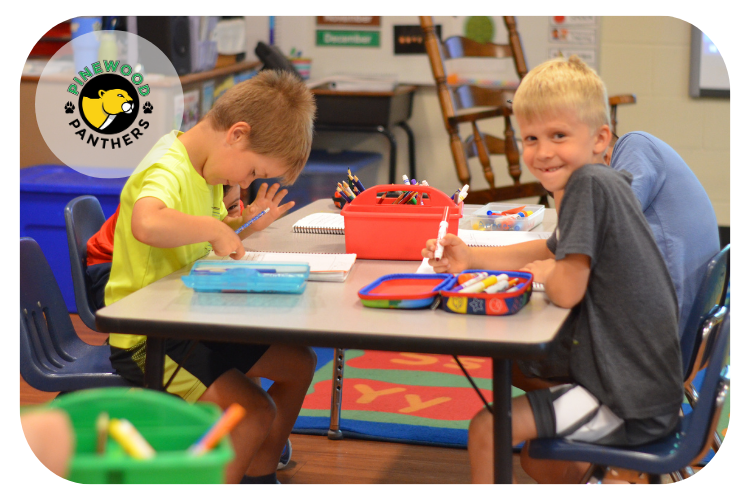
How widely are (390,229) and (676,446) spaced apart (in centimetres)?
61

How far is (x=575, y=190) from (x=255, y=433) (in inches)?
28.2

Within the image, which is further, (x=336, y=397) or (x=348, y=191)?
(x=336, y=397)

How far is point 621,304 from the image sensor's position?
109cm

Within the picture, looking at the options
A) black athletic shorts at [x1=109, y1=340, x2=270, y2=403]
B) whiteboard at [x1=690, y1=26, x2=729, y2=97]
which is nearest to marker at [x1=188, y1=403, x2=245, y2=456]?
black athletic shorts at [x1=109, y1=340, x2=270, y2=403]

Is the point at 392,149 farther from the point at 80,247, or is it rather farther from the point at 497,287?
the point at 497,287

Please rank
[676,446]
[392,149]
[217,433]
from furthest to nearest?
[392,149] < [676,446] < [217,433]

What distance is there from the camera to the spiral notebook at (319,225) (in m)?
1.63

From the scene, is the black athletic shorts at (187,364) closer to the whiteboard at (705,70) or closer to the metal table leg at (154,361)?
the metal table leg at (154,361)

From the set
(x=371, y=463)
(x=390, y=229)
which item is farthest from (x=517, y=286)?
(x=371, y=463)

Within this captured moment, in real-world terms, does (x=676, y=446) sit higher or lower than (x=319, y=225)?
lower

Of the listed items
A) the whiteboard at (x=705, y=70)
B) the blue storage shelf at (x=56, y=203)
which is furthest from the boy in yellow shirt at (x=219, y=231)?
the whiteboard at (x=705, y=70)

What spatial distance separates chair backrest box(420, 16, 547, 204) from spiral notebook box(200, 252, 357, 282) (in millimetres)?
1675

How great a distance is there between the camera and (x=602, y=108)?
3.93ft

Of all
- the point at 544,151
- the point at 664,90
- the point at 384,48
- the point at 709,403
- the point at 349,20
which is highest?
the point at 349,20
